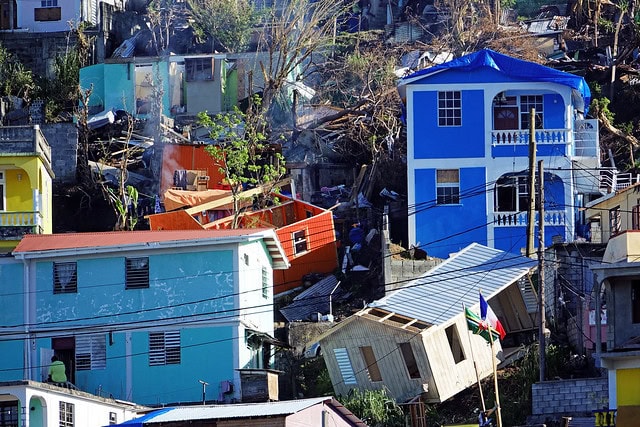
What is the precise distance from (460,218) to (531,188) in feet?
23.2

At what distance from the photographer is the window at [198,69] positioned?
60094mm

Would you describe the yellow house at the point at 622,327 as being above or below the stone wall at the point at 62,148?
below

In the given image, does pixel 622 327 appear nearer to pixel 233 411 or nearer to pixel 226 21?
pixel 233 411

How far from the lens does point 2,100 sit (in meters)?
60.0

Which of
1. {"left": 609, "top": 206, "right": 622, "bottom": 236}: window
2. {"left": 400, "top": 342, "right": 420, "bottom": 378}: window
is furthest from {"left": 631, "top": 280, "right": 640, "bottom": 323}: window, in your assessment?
{"left": 609, "top": 206, "right": 622, "bottom": 236}: window

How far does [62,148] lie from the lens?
179ft

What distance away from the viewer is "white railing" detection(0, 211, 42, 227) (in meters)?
47.0

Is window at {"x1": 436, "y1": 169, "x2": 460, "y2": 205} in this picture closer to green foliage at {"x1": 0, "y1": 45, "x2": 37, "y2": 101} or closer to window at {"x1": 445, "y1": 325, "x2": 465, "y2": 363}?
window at {"x1": 445, "y1": 325, "x2": 465, "y2": 363}

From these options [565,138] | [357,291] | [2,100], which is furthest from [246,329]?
[2,100]

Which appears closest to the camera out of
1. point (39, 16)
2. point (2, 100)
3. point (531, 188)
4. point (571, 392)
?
point (571, 392)

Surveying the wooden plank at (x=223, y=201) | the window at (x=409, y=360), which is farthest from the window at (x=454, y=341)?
the wooden plank at (x=223, y=201)

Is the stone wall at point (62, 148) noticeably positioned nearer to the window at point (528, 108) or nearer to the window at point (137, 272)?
the window at point (137, 272)

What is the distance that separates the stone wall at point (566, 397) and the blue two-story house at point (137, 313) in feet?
25.2

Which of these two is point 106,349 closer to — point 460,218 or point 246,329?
point 246,329
